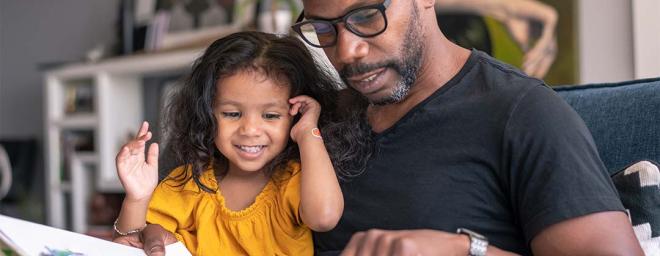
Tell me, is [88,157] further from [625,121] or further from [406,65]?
[625,121]

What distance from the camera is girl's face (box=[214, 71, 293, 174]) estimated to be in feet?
4.52

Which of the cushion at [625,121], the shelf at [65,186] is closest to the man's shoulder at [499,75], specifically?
the cushion at [625,121]

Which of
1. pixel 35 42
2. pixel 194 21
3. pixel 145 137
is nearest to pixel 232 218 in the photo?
pixel 145 137

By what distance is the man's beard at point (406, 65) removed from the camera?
1212 mm

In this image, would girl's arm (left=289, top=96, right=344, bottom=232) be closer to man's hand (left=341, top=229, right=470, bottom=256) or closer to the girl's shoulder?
the girl's shoulder

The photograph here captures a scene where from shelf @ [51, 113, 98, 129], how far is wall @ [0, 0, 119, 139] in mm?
617

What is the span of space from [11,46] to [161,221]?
4.46 m

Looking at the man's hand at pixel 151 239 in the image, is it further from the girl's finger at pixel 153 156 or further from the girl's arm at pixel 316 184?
the girl's arm at pixel 316 184

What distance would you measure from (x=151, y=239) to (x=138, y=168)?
0.14 m

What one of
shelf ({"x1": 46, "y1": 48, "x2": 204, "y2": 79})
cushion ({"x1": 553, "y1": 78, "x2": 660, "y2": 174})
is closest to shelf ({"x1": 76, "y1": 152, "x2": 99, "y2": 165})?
shelf ({"x1": 46, "y1": 48, "x2": 204, "y2": 79})

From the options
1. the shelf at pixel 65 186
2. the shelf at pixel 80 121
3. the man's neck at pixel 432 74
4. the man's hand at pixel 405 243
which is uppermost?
the man's neck at pixel 432 74

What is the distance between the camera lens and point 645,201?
1132 mm

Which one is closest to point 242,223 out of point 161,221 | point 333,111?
point 161,221

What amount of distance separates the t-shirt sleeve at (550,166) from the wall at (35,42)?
13.1 feet
